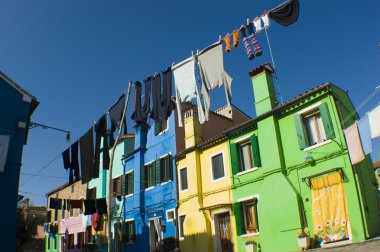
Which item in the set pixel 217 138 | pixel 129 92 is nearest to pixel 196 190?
pixel 217 138

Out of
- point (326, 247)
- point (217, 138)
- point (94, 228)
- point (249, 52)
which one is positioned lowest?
point (326, 247)

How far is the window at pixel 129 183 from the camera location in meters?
24.1

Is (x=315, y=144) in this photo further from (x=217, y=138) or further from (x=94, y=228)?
(x=94, y=228)

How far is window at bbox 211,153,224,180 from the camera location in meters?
18.4

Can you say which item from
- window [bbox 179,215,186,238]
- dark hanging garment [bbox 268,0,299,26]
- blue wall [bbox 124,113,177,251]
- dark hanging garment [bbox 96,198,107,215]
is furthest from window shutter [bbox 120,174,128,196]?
dark hanging garment [bbox 268,0,299,26]

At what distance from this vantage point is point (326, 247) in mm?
12461

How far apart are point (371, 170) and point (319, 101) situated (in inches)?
166

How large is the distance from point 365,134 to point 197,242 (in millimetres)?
10448

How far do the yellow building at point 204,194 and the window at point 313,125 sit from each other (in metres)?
4.59

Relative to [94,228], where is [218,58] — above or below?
above

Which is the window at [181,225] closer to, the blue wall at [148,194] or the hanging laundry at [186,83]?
the blue wall at [148,194]

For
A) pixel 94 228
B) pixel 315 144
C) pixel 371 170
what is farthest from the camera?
pixel 94 228

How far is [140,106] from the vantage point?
15297 millimetres

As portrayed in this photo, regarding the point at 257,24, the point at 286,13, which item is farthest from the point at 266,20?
the point at 286,13
